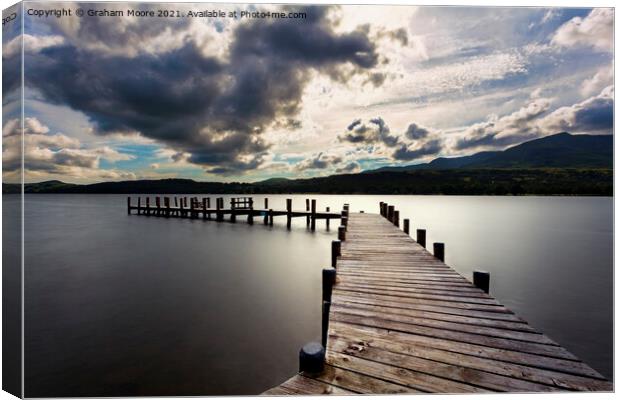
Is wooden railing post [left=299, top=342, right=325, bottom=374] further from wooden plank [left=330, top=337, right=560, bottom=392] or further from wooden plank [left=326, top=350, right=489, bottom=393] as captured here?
wooden plank [left=330, top=337, right=560, bottom=392]

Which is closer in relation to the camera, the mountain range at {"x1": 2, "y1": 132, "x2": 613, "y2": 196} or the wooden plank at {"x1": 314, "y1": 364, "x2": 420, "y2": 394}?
the wooden plank at {"x1": 314, "y1": 364, "x2": 420, "y2": 394}

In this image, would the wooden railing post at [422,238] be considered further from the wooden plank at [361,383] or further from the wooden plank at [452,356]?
the wooden plank at [361,383]

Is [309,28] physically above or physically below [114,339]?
above

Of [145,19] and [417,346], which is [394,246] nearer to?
[417,346]

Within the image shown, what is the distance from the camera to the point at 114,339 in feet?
16.6

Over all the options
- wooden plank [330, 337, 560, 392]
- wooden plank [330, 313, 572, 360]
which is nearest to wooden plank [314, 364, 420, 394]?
wooden plank [330, 337, 560, 392]

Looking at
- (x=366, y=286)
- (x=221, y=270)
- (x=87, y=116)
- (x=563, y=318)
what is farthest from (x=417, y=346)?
(x=221, y=270)

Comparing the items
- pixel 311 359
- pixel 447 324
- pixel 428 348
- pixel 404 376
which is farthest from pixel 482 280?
pixel 311 359

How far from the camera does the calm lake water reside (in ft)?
13.9

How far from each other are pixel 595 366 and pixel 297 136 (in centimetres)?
624

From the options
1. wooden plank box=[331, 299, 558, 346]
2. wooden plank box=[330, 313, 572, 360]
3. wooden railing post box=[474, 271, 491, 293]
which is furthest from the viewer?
wooden railing post box=[474, 271, 491, 293]

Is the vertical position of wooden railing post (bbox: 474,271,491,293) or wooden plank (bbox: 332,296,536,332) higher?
wooden railing post (bbox: 474,271,491,293)

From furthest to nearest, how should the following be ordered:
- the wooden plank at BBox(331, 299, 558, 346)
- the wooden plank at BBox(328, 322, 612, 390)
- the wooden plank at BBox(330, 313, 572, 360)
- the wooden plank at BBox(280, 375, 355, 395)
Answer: the wooden plank at BBox(331, 299, 558, 346), the wooden plank at BBox(330, 313, 572, 360), the wooden plank at BBox(328, 322, 612, 390), the wooden plank at BBox(280, 375, 355, 395)

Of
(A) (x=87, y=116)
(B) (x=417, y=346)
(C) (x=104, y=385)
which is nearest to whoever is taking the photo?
(B) (x=417, y=346)
